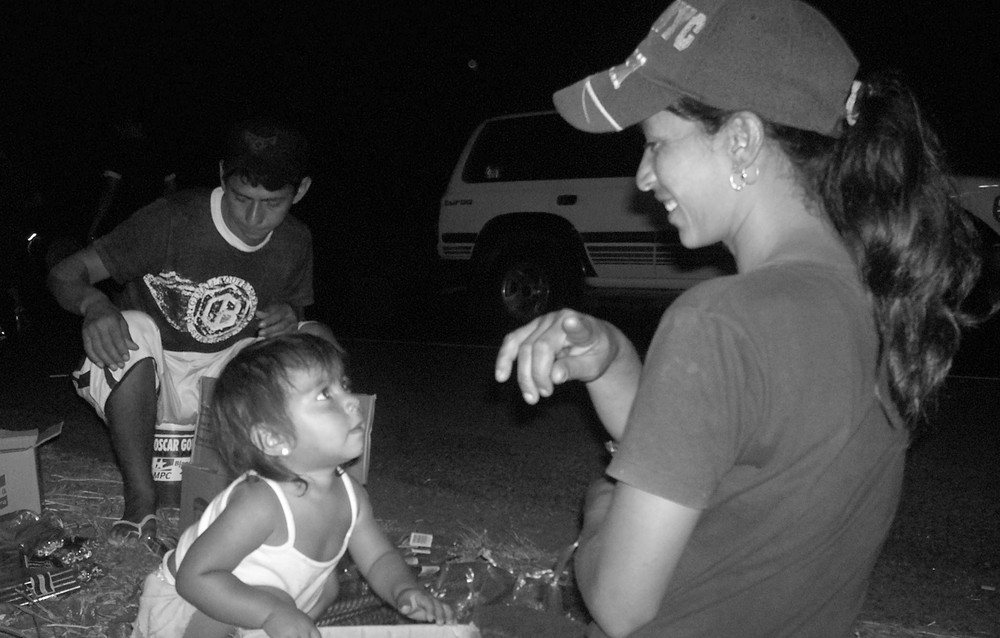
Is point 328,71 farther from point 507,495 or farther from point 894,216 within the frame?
point 894,216

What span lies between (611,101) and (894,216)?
48cm

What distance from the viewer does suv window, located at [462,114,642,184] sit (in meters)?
9.38

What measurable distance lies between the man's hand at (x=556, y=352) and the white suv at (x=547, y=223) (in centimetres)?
733

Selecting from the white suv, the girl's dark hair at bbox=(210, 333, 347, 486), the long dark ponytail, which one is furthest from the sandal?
the white suv

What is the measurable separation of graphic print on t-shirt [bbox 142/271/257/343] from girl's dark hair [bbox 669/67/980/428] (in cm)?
287

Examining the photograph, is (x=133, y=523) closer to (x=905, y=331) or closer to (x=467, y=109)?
(x=905, y=331)

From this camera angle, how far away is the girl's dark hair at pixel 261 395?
2.49 m

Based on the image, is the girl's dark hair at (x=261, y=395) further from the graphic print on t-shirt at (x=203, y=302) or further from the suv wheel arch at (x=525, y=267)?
the suv wheel arch at (x=525, y=267)

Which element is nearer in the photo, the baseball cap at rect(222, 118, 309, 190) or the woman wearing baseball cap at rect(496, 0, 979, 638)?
the woman wearing baseball cap at rect(496, 0, 979, 638)

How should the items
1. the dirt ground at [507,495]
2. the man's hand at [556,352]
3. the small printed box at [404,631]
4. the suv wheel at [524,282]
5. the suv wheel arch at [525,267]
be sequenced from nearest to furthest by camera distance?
the man's hand at [556,352] < the small printed box at [404,631] < the dirt ground at [507,495] < the suv wheel arch at [525,267] < the suv wheel at [524,282]

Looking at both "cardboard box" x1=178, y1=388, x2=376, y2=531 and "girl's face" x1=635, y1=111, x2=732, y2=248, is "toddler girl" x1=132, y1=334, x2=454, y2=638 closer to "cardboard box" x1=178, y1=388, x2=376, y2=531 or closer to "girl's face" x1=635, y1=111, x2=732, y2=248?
"cardboard box" x1=178, y1=388, x2=376, y2=531

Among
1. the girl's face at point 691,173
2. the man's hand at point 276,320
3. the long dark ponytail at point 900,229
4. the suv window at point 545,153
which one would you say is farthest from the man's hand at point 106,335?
the suv window at point 545,153

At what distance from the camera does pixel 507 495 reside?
4758 millimetres

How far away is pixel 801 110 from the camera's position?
1383 mm
